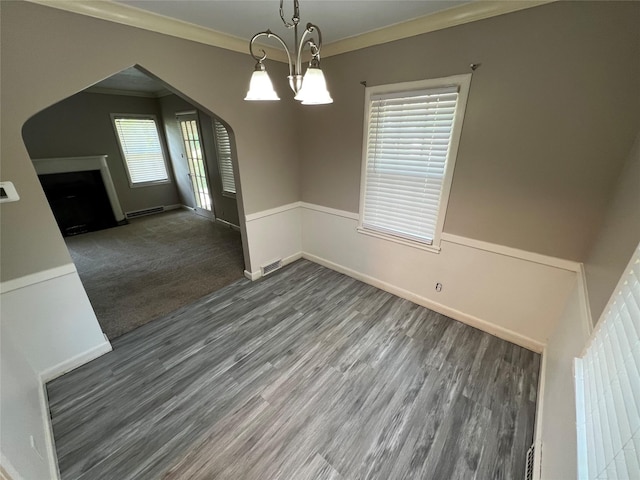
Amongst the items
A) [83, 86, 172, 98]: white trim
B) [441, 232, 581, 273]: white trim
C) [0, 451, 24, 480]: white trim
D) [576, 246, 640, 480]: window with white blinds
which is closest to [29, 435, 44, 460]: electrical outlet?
[0, 451, 24, 480]: white trim

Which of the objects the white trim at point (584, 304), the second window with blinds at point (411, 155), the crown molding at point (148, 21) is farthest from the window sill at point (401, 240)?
the crown molding at point (148, 21)

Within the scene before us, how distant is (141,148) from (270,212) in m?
4.41

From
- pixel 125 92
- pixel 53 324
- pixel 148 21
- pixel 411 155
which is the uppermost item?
pixel 125 92

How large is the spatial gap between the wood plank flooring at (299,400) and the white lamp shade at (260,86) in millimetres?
1917

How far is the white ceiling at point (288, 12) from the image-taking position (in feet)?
5.70

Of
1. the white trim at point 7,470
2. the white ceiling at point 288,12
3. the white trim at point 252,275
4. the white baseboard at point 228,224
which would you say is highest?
the white ceiling at point 288,12

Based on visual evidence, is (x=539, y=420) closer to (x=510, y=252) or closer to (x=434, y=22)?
(x=510, y=252)

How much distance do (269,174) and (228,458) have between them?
258cm

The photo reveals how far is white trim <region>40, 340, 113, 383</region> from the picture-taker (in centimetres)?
187

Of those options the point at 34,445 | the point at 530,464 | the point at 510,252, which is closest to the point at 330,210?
the point at 510,252

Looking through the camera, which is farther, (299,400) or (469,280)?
(469,280)

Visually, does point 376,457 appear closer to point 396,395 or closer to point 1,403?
point 396,395

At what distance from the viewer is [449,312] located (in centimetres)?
252

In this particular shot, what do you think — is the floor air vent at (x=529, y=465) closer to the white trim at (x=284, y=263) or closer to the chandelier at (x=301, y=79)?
the chandelier at (x=301, y=79)
